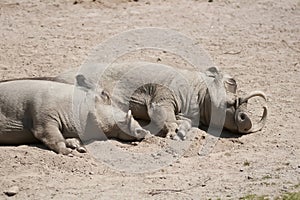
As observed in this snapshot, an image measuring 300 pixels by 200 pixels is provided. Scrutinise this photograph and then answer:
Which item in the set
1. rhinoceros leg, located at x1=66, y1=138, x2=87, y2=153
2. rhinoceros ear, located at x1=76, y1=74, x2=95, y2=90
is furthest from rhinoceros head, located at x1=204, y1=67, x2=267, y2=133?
rhinoceros leg, located at x1=66, y1=138, x2=87, y2=153

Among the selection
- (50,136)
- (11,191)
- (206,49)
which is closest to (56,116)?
(50,136)

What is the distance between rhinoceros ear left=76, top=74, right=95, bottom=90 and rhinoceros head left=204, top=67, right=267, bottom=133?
1408 millimetres

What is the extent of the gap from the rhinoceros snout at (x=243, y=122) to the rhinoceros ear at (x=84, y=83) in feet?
5.47

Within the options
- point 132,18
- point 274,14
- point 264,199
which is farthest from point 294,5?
point 264,199

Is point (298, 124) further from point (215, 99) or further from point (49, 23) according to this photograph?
point (49, 23)

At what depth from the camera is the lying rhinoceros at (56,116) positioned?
754 centimetres

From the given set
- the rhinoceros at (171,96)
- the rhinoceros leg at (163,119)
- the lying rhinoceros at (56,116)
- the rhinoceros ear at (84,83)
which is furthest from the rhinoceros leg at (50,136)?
the rhinoceros leg at (163,119)

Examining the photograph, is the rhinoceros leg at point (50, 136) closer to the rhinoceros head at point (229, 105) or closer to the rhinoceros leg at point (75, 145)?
the rhinoceros leg at point (75, 145)

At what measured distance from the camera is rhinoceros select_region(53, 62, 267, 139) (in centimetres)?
832

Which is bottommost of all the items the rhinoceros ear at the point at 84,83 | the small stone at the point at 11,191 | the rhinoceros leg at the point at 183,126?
the small stone at the point at 11,191

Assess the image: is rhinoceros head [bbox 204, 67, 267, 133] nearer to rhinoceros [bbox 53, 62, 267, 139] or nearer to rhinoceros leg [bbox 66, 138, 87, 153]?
rhinoceros [bbox 53, 62, 267, 139]

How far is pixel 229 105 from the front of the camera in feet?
27.4

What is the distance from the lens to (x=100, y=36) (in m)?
11.2

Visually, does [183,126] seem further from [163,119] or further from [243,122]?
[243,122]
